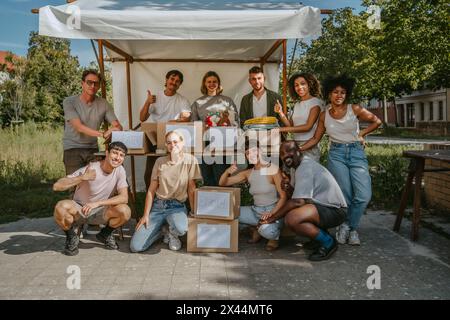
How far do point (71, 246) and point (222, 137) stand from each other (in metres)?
1.99

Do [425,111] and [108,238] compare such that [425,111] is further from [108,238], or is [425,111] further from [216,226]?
[108,238]

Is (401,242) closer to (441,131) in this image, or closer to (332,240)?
(332,240)

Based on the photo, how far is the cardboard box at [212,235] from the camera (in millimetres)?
4570

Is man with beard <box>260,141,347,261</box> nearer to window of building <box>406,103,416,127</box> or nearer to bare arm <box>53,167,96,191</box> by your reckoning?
bare arm <box>53,167,96,191</box>

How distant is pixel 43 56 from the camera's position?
29578 millimetres

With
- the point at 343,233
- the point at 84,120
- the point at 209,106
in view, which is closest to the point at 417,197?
the point at 343,233

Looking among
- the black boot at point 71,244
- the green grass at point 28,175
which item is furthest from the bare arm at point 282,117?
the green grass at point 28,175

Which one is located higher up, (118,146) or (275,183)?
(118,146)

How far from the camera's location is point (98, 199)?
4660 mm

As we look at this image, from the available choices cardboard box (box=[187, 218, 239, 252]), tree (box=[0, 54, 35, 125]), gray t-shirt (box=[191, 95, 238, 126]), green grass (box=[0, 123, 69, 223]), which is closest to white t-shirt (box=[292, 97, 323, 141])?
gray t-shirt (box=[191, 95, 238, 126])

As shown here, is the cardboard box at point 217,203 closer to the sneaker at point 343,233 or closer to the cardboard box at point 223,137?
the cardboard box at point 223,137
